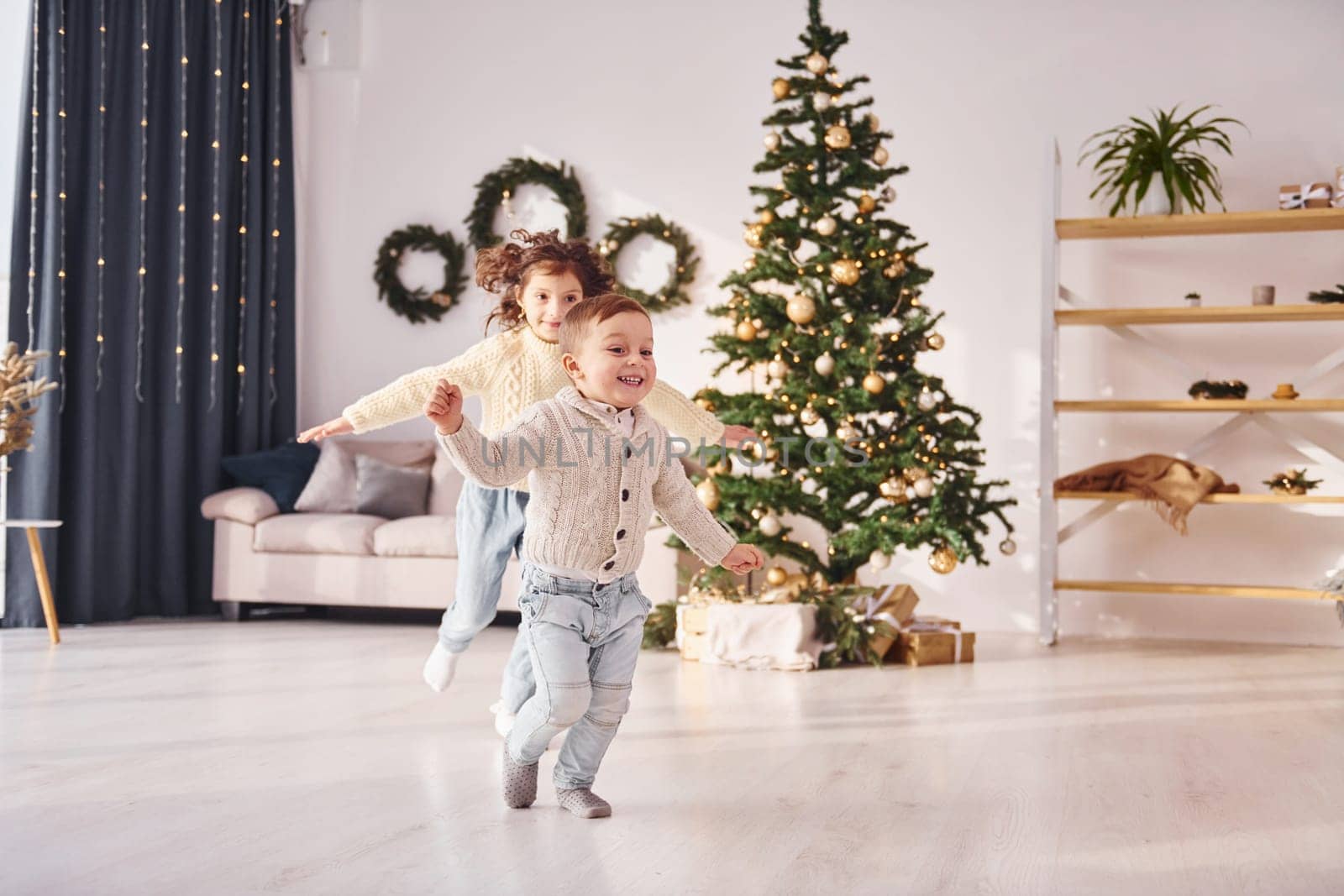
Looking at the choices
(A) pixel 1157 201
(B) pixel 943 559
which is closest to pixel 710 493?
(B) pixel 943 559

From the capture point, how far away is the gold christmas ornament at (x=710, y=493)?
4379 millimetres

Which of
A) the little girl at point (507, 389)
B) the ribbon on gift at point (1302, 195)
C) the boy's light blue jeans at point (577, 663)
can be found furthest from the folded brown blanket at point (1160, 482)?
the boy's light blue jeans at point (577, 663)

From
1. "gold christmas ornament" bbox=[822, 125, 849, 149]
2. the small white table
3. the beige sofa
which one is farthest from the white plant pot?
the small white table

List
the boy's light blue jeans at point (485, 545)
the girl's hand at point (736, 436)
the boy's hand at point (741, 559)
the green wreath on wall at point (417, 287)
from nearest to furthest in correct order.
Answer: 1. the boy's hand at point (741, 559)
2. the girl's hand at point (736, 436)
3. the boy's light blue jeans at point (485, 545)
4. the green wreath on wall at point (417, 287)

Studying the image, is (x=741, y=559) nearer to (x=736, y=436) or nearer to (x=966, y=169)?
(x=736, y=436)

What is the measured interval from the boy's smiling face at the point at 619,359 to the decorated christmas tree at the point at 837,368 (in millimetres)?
2028

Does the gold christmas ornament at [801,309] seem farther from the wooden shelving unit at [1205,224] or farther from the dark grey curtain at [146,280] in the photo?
the dark grey curtain at [146,280]

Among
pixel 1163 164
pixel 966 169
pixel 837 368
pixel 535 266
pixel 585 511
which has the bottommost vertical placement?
pixel 585 511

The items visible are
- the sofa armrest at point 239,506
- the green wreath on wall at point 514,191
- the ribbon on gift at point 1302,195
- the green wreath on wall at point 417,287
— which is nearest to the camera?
the ribbon on gift at point 1302,195

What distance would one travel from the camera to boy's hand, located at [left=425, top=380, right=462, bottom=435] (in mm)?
2070

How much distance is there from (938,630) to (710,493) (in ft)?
2.99

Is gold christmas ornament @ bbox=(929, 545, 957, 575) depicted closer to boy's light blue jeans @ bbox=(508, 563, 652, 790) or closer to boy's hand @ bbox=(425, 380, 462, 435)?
boy's light blue jeans @ bbox=(508, 563, 652, 790)

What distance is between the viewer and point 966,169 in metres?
5.56

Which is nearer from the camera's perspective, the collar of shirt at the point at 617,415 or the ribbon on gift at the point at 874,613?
the collar of shirt at the point at 617,415
